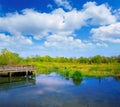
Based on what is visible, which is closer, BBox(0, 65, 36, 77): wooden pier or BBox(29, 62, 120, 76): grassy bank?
BBox(0, 65, 36, 77): wooden pier

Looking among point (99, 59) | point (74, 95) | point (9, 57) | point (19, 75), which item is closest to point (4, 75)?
point (19, 75)

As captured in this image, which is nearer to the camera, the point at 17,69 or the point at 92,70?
the point at 17,69

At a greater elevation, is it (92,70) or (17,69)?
(17,69)

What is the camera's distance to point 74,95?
2044 centimetres

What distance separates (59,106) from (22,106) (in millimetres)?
2787

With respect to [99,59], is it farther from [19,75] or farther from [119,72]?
[19,75]

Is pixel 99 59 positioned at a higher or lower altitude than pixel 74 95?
higher

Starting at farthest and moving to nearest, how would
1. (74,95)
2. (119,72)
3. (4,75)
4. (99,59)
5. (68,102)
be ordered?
1. (99,59)
2. (119,72)
3. (4,75)
4. (74,95)
5. (68,102)

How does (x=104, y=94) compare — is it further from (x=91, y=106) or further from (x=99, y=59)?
(x=99, y=59)

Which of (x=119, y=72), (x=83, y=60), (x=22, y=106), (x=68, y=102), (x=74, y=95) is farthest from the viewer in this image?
(x=83, y=60)

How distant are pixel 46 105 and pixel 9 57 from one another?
3087cm

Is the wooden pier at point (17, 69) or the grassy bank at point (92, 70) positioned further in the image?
the grassy bank at point (92, 70)

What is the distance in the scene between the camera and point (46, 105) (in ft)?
53.8

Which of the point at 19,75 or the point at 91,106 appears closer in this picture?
the point at 91,106
